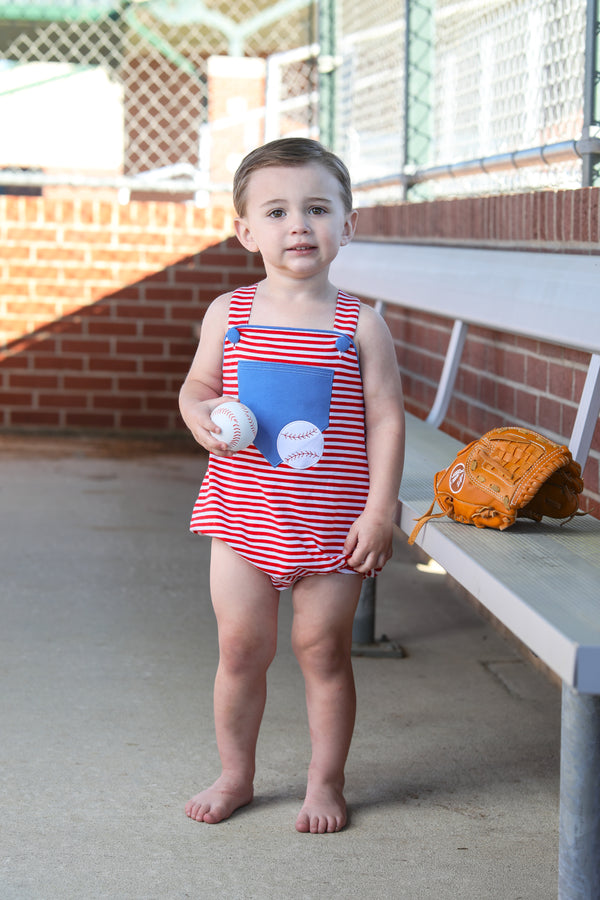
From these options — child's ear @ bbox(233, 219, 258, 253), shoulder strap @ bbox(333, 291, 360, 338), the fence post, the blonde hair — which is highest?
the fence post

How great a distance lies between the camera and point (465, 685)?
3.41m

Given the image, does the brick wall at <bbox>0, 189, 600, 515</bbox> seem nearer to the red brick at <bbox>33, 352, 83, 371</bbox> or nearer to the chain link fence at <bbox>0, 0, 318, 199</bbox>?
the red brick at <bbox>33, 352, 83, 371</bbox>

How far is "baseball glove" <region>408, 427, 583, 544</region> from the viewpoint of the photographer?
2.20 metres

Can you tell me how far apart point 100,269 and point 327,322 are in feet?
16.4

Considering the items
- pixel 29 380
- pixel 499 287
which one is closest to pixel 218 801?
pixel 499 287

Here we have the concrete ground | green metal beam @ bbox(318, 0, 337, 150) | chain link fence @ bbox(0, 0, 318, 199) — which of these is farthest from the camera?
chain link fence @ bbox(0, 0, 318, 199)

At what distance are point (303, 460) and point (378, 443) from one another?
159mm

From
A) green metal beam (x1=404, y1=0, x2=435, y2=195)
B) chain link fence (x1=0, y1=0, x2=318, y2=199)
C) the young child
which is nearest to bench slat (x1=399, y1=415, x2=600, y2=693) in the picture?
the young child

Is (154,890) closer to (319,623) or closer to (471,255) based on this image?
(319,623)

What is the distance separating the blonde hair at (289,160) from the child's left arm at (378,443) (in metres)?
0.28

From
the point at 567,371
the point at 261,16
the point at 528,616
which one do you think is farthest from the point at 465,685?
the point at 261,16

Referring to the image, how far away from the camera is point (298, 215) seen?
7.97 feet

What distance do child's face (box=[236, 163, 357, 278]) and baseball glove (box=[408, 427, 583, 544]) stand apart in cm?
51

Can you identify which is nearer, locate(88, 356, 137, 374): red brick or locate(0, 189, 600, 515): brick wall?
locate(0, 189, 600, 515): brick wall
